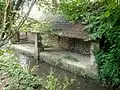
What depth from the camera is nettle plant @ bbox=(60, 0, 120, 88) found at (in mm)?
8922

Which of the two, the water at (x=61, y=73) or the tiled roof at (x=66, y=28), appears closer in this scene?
the water at (x=61, y=73)

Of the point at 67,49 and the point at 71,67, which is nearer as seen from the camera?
the point at 71,67

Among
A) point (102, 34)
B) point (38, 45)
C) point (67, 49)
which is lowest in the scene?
point (67, 49)

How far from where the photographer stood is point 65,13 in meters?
12.1

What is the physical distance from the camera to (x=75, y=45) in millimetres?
15031

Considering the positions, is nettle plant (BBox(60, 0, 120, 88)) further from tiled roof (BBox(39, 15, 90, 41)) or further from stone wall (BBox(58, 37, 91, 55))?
stone wall (BBox(58, 37, 91, 55))

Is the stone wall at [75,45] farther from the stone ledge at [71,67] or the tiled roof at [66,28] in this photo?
the stone ledge at [71,67]

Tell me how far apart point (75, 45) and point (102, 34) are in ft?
18.0

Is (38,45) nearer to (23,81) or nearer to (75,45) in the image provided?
(75,45)

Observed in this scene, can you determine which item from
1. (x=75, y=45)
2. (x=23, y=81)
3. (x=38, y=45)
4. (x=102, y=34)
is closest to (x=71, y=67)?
(x=102, y=34)

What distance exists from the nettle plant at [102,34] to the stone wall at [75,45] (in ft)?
8.59

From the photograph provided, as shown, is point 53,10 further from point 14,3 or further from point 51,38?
point 14,3

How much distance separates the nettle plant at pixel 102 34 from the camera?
8.92 metres

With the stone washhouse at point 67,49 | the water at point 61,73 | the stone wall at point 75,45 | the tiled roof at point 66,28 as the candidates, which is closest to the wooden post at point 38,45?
the stone washhouse at point 67,49
